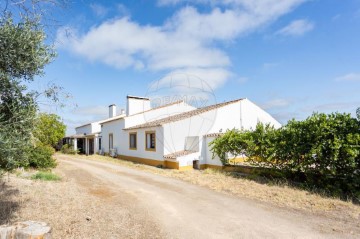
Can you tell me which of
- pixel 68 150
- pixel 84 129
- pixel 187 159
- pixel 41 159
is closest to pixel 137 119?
pixel 187 159

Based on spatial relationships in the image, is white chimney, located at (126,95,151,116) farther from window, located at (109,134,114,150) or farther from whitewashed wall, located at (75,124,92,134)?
whitewashed wall, located at (75,124,92,134)

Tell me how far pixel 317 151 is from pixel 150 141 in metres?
13.3

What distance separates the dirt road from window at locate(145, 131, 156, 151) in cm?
888

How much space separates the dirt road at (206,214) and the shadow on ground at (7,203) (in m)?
2.48

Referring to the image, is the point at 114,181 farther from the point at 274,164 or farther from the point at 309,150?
the point at 309,150

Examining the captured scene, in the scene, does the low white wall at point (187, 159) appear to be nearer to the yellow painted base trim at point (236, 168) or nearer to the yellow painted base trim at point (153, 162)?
the yellow painted base trim at point (153, 162)

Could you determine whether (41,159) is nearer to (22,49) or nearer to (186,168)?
(186,168)

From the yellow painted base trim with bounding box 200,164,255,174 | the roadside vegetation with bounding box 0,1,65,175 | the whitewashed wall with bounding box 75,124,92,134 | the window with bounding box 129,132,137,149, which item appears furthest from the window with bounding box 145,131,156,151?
the whitewashed wall with bounding box 75,124,92,134

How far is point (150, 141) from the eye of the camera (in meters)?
20.7

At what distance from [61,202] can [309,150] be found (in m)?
9.15

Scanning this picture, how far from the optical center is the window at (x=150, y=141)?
20.1 meters

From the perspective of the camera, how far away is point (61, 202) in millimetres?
8094

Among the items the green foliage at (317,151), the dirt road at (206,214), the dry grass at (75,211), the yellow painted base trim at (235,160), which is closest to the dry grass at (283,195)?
the dirt road at (206,214)

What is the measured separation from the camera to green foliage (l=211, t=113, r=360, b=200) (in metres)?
9.11
